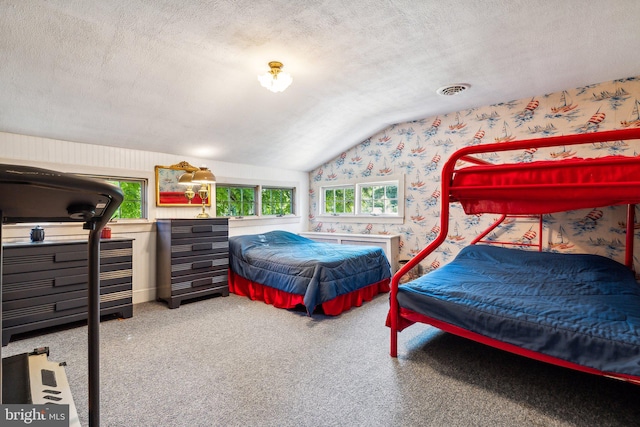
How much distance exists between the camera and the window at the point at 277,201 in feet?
16.6

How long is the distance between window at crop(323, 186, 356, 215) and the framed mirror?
2.26 m

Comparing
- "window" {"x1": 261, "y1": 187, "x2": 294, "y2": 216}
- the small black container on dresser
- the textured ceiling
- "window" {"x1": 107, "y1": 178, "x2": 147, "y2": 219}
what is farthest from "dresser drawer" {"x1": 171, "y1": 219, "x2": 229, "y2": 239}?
"window" {"x1": 261, "y1": 187, "x2": 294, "y2": 216}

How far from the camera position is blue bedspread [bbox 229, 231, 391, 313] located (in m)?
3.08

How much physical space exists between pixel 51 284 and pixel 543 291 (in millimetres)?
3882

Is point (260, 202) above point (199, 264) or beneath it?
above

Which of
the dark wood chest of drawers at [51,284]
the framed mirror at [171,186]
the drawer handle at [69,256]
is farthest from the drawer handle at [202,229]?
the drawer handle at [69,256]

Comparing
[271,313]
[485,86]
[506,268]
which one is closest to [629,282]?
[506,268]

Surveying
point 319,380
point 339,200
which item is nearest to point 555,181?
point 319,380

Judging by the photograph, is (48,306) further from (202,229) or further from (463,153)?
(463,153)

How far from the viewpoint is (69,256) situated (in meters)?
2.78

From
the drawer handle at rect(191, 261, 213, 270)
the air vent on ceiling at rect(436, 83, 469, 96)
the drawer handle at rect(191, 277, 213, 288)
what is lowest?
the drawer handle at rect(191, 277, 213, 288)

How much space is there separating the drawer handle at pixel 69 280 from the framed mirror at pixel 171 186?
3.74 ft

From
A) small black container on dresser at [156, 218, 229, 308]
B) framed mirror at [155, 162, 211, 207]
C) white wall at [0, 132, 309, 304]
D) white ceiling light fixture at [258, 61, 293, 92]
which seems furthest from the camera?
framed mirror at [155, 162, 211, 207]

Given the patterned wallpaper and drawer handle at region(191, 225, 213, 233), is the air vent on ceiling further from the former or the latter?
drawer handle at region(191, 225, 213, 233)
